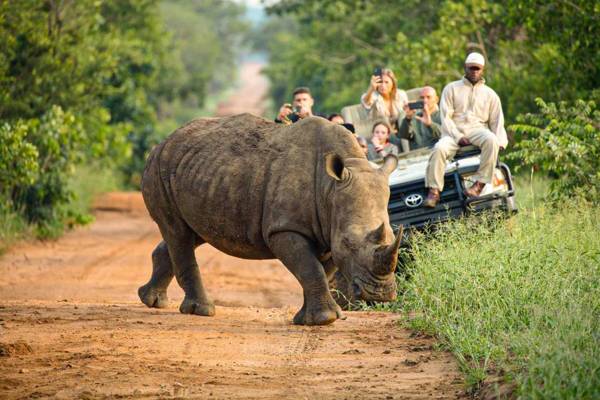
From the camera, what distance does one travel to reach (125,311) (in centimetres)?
1047

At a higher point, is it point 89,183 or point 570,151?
point 570,151

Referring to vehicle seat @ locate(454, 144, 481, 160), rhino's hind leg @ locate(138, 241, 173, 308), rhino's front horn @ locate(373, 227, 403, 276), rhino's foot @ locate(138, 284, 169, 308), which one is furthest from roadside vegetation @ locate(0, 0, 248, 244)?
rhino's front horn @ locate(373, 227, 403, 276)

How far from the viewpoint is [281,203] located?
30.9ft

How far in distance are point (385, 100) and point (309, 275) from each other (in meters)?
4.39

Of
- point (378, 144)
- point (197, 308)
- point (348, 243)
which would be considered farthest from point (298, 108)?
point (348, 243)

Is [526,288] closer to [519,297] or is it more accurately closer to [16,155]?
[519,297]

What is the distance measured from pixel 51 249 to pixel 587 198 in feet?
29.1

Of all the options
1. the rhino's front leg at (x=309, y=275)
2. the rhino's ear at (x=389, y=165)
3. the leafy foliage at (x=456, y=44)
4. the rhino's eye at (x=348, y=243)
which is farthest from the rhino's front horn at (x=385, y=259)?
the leafy foliage at (x=456, y=44)

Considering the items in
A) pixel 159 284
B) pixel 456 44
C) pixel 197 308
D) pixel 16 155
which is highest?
pixel 197 308

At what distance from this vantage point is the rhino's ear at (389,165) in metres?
9.24

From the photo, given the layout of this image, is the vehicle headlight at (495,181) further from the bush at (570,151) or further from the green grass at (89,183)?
the green grass at (89,183)

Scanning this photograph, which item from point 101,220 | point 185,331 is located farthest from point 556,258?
point 101,220

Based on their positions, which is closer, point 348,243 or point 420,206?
point 348,243

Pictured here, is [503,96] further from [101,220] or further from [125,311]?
[125,311]
